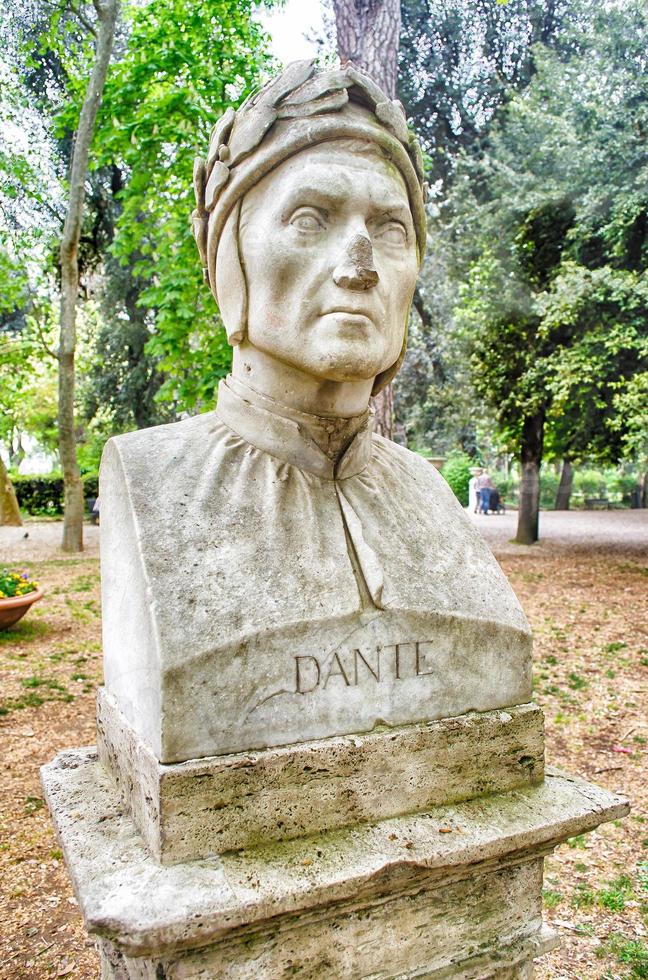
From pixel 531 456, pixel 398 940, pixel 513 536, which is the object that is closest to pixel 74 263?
pixel 531 456

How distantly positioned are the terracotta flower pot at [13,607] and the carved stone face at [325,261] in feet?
20.9

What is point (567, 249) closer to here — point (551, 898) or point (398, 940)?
point (551, 898)

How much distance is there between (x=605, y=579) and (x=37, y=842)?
8.96 meters

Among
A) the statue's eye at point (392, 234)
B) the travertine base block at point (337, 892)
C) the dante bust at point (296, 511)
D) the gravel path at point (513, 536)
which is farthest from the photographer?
the gravel path at point (513, 536)

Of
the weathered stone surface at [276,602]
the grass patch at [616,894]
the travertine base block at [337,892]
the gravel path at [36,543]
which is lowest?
the grass patch at [616,894]

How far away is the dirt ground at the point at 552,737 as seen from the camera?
3203 mm

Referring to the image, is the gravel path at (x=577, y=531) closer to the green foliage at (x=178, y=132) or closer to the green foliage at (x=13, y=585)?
the green foliage at (x=178, y=132)

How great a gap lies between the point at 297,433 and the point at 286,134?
2.45 feet

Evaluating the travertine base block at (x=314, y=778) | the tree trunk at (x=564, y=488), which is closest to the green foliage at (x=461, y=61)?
the tree trunk at (x=564, y=488)

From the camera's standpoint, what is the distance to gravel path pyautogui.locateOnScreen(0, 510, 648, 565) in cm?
1373

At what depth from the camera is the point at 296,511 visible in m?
1.98

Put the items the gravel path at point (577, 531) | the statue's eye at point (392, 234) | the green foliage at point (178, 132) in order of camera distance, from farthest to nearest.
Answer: the gravel path at point (577, 531)
the green foliage at point (178, 132)
the statue's eye at point (392, 234)

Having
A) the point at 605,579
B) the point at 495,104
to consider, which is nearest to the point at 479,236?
the point at 495,104

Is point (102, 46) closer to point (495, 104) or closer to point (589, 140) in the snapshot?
point (589, 140)
